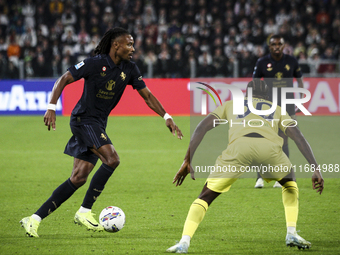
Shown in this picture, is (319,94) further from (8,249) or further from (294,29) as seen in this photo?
(8,249)

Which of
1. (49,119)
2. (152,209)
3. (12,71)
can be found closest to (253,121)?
(49,119)

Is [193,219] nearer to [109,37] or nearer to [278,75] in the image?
[109,37]

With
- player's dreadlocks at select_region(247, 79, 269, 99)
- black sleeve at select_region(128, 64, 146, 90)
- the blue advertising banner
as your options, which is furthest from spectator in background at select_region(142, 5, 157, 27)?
player's dreadlocks at select_region(247, 79, 269, 99)

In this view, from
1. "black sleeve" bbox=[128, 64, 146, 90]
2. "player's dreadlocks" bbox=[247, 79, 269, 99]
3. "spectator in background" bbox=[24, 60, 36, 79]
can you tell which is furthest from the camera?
"spectator in background" bbox=[24, 60, 36, 79]

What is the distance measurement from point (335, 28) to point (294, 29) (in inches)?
66.8

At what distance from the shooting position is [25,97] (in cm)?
1720

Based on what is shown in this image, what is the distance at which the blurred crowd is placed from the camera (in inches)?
711

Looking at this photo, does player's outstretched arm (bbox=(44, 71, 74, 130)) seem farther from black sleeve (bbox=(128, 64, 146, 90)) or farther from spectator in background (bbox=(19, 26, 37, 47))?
spectator in background (bbox=(19, 26, 37, 47))

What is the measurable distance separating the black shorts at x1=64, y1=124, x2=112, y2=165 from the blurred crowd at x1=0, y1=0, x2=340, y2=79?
12995 mm

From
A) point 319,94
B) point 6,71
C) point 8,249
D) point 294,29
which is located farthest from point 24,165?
point 294,29

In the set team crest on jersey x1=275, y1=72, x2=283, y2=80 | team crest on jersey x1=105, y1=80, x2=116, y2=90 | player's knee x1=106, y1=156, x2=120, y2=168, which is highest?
team crest on jersey x1=105, y1=80, x2=116, y2=90

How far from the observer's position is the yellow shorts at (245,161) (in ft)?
13.7

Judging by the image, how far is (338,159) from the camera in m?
9.64

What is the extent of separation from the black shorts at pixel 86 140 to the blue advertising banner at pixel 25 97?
486 inches
